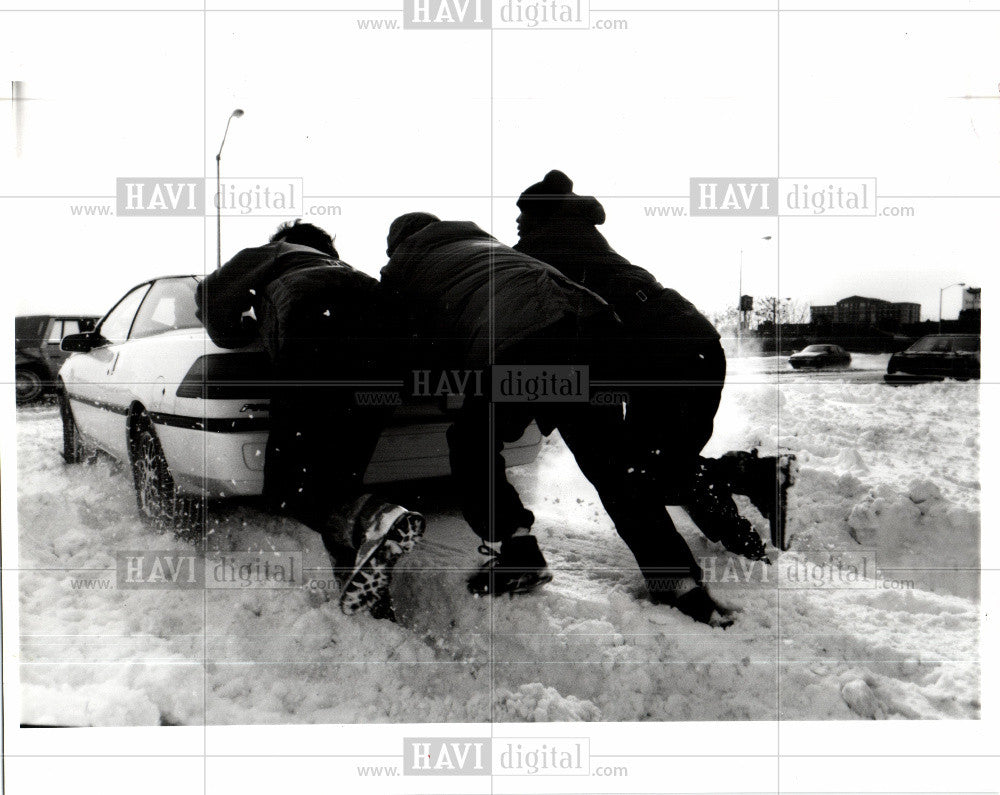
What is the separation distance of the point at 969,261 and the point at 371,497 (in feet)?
7.58

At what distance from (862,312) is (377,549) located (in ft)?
6.17

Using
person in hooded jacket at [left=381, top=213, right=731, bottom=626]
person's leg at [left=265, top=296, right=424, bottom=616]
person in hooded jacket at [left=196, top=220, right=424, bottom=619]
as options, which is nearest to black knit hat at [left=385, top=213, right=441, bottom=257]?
person in hooded jacket at [left=381, top=213, right=731, bottom=626]

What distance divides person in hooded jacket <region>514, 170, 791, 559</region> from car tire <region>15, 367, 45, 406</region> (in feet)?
5.88

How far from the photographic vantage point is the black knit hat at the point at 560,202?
2.38m

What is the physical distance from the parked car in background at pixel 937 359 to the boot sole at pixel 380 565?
1.78 m

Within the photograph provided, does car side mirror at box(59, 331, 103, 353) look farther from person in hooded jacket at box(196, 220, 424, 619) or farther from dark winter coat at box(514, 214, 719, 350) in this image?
dark winter coat at box(514, 214, 719, 350)

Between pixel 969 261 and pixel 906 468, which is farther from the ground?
pixel 969 261

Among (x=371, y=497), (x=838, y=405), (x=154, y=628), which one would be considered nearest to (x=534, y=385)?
(x=371, y=497)

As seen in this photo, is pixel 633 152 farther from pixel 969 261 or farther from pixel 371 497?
pixel 371 497

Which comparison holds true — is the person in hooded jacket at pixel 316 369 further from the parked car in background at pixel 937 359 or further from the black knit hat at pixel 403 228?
the parked car in background at pixel 937 359

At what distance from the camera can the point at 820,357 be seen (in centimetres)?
240

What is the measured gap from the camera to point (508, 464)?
2361 mm

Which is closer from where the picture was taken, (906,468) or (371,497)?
(371,497)

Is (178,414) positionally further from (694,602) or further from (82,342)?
(694,602)
